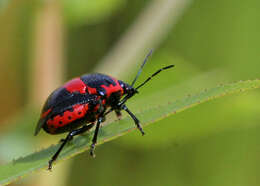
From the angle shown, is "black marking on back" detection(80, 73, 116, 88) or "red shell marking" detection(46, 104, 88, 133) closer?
"red shell marking" detection(46, 104, 88, 133)

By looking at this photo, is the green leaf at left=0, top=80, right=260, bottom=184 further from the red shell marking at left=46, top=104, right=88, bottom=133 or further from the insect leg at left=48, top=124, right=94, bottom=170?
the red shell marking at left=46, top=104, right=88, bottom=133

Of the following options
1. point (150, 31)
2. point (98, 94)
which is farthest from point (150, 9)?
point (98, 94)

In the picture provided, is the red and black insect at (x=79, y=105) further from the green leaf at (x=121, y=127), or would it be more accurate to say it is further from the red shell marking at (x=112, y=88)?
the green leaf at (x=121, y=127)

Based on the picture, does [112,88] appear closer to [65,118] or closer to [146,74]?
[65,118]

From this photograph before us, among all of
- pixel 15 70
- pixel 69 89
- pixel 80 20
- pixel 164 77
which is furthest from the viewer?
pixel 15 70

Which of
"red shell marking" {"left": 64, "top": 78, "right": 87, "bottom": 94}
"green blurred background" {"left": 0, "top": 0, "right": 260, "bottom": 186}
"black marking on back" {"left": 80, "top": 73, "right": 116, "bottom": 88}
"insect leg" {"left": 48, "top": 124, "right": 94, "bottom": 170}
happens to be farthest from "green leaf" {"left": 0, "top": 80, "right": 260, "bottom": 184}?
"green blurred background" {"left": 0, "top": 0, "right": 260, "bottom": 186}

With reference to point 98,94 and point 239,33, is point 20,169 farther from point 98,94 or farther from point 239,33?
point 239,33
